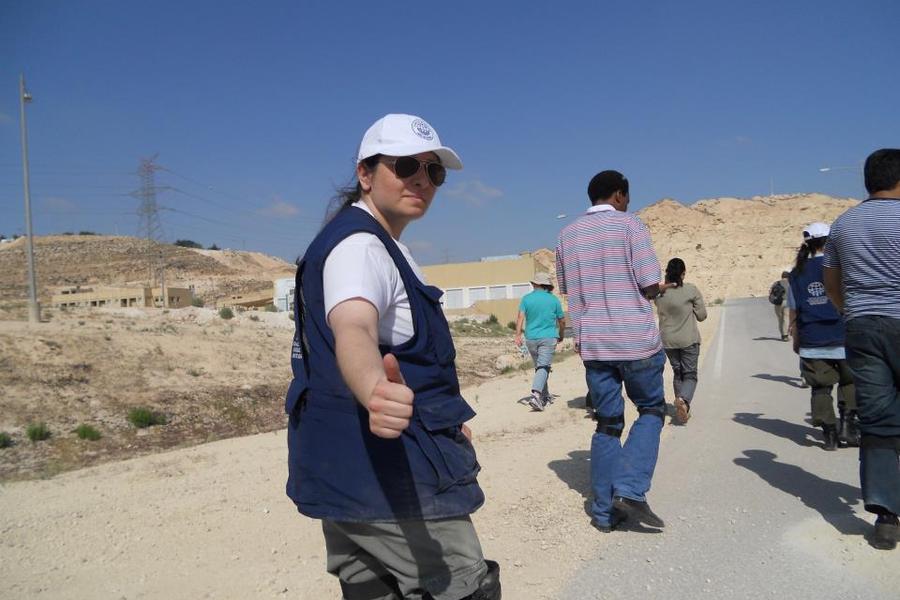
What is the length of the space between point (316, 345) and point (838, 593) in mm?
2987

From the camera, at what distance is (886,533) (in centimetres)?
383

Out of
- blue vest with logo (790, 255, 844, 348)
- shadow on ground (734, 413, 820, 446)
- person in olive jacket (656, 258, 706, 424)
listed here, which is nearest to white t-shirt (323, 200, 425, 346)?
blue vest with logo (790, 255, 844, 348)

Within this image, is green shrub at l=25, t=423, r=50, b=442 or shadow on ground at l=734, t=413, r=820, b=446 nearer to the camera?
shadow on ground at l=734, t=413, r=820, b=446

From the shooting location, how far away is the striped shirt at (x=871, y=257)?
387cm

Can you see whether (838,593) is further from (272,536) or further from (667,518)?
(272,536)

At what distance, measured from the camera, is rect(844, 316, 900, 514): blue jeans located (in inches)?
150

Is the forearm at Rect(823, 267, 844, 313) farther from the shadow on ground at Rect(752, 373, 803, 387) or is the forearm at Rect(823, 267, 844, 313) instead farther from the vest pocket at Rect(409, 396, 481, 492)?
the shadow on ground at Rect(752, 373, 803, 387)

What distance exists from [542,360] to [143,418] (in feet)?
23.6

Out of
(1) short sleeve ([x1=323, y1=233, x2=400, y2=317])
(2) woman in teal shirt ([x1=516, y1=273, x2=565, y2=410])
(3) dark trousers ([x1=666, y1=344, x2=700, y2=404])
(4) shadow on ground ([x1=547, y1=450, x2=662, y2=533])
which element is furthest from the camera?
(2) woman in teal shirt ([x1=516, y1=273, x2=565, y2=410])

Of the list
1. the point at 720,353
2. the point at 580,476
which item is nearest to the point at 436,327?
the point at 580,476

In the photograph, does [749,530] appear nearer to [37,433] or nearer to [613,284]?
[613,284]

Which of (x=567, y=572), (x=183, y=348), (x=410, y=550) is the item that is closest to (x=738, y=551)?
(x=567, y=572)

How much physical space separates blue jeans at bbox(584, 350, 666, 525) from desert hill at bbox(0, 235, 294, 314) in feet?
210

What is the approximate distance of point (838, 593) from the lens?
3381 millimetres
